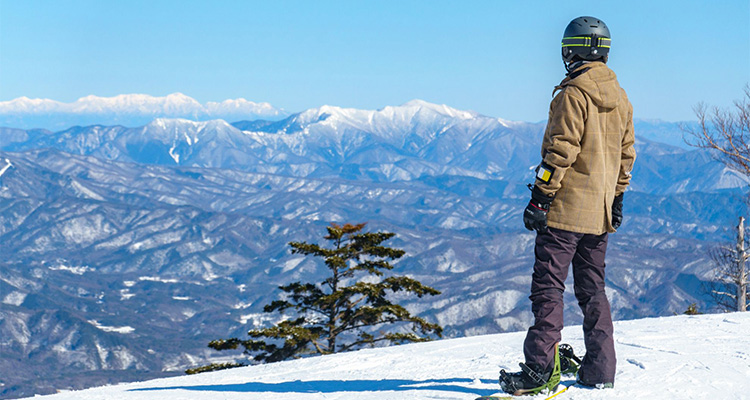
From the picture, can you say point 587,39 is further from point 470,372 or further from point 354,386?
point 354,386

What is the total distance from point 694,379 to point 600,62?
3228 mm

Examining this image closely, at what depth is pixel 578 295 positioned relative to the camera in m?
7.13

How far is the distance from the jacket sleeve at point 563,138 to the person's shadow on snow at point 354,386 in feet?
7.31

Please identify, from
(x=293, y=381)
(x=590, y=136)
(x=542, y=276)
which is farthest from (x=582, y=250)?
(x=293, y=381)

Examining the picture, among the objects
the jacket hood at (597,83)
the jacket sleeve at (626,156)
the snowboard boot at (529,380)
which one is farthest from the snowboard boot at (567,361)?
the jacket hood at (597,83)

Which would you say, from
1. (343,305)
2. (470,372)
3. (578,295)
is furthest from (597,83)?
(343,305)

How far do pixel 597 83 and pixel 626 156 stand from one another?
983mm

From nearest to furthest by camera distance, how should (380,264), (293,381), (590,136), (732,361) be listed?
(590,136)
(732,361)
(293,381)
(380,264)

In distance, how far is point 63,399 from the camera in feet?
29.7

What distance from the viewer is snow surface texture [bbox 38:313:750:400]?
23.1ft

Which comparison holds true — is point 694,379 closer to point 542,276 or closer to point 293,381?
point 542,276

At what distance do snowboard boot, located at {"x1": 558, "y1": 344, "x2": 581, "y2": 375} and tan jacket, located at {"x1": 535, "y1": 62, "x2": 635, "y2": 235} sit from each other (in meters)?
1.40

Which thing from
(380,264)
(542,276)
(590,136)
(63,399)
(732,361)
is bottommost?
(380,264)

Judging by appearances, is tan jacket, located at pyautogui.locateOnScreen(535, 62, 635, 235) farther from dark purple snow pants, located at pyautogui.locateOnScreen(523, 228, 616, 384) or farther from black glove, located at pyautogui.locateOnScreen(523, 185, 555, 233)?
dark purple snow pants, located at pyautogui.locateOnScreen(523, 228, 616, 384)
